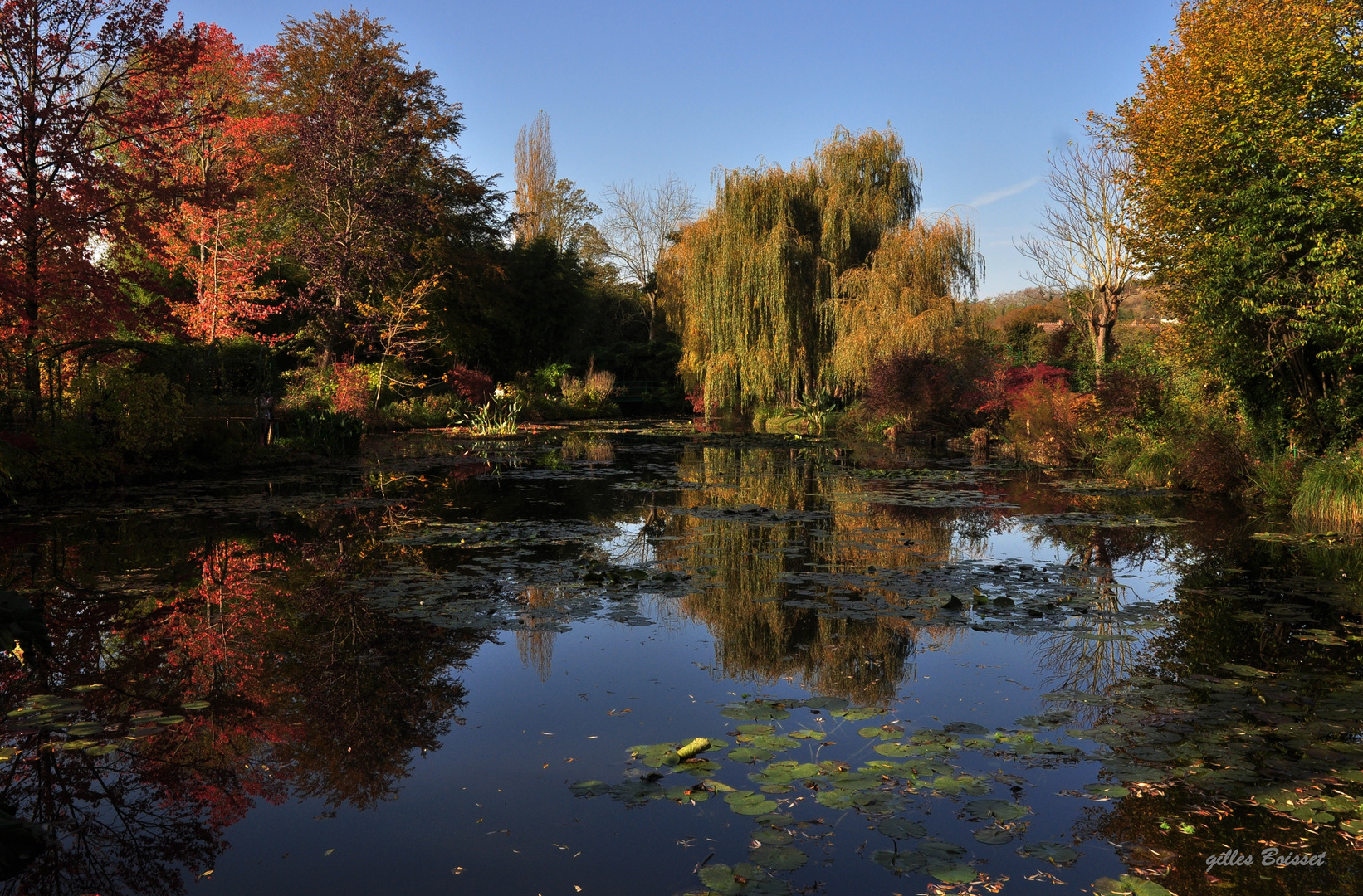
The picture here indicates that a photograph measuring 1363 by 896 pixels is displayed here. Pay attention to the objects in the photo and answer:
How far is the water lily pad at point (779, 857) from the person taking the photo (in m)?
2.74

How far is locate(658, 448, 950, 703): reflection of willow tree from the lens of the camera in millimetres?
4871

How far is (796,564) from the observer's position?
7.64m

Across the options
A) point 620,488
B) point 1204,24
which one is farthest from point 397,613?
point 1204,24

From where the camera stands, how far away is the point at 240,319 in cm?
2303

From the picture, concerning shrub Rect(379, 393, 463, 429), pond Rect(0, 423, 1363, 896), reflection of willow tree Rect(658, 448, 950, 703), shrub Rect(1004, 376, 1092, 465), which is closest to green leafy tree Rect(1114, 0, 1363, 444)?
pond Rect(0, 423, 1363, 896)

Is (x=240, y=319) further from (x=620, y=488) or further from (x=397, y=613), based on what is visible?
(x=397, y=613)

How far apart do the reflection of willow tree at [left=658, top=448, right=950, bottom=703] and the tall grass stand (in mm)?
4295

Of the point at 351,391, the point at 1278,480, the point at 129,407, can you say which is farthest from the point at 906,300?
the point at 129,407

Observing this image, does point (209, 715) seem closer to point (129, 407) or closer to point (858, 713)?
point (858, 713)

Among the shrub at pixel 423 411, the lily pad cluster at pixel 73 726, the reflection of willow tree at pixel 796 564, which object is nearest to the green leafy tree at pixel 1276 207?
the reflection of willow tree at pixel 796 564

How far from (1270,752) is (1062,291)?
1025 inches

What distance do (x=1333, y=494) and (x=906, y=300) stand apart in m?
13.9

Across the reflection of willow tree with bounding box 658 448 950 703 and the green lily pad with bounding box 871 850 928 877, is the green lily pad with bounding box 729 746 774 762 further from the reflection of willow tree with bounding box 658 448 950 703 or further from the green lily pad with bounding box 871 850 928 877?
the reflection of willow tree with bounding box 658 448 950 703
